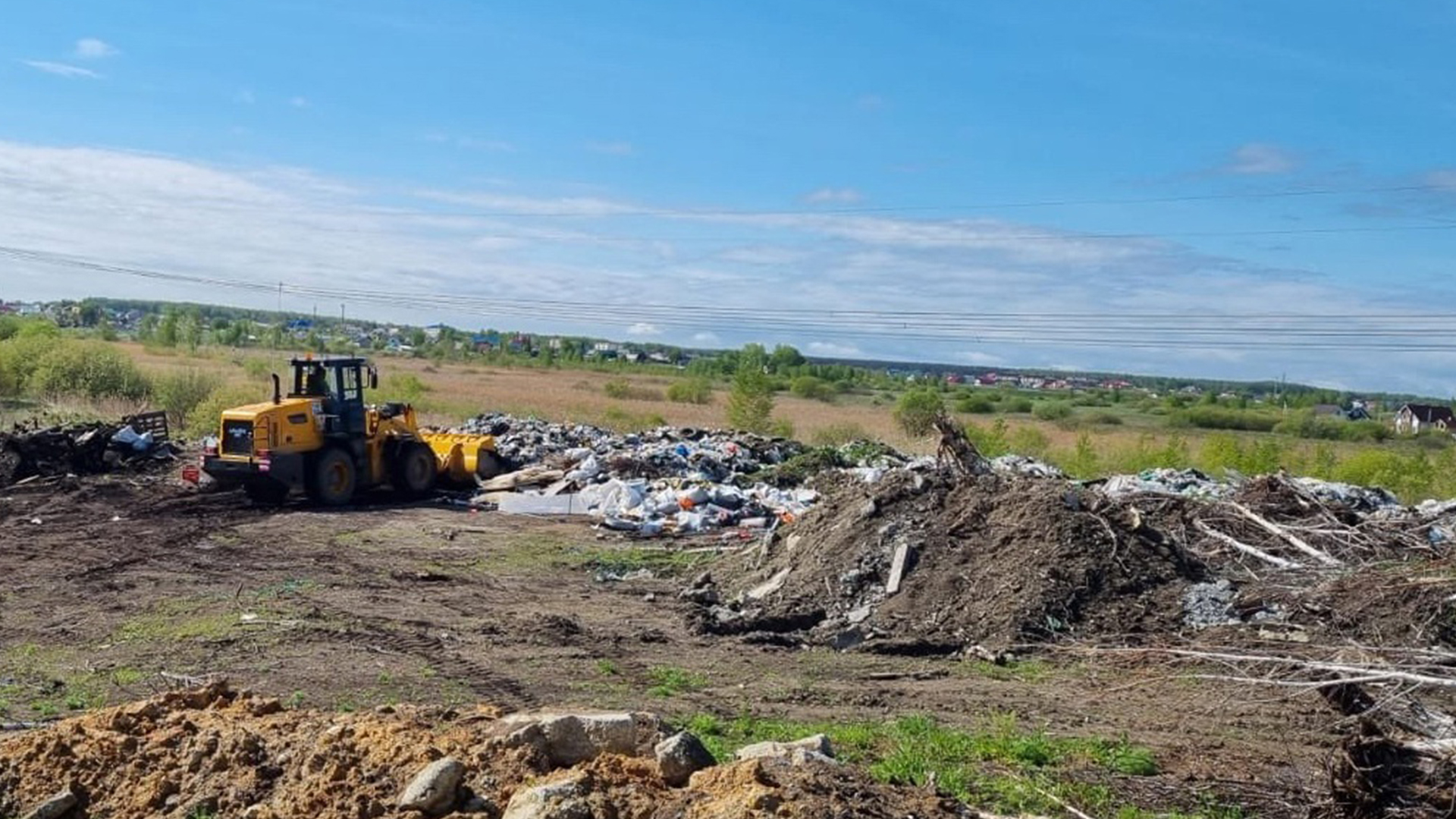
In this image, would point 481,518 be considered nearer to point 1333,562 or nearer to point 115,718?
point 1333,562

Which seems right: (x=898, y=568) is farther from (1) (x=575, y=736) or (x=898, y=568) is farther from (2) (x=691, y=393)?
(2) (x=691, y=393)

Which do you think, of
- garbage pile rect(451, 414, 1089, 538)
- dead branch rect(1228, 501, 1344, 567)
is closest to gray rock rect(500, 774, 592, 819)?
dead branch rect(1228, 501, 1344, 567)

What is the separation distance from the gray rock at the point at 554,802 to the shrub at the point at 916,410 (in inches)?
1232

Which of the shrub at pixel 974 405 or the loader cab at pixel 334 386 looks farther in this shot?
the shrub at pixel 974 405

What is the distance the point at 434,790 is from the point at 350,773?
0.55m

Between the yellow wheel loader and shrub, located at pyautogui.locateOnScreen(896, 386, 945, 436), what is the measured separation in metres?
17.4

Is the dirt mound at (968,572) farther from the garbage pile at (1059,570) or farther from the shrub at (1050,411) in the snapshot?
the shrub at (1050,411)

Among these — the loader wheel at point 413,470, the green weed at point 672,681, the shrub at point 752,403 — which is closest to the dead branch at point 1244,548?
the green weed at point 672,681

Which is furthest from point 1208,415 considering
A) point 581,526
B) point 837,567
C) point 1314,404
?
point 837,567

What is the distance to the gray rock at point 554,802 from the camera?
5.71 m

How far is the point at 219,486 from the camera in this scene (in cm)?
2255

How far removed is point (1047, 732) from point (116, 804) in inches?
222

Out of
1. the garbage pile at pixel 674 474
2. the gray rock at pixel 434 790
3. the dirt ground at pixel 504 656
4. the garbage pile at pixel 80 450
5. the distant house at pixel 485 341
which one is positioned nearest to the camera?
the gray rock at pixel 434 790

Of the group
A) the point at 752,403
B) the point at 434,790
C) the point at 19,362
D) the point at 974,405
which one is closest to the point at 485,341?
the point at 974,405
